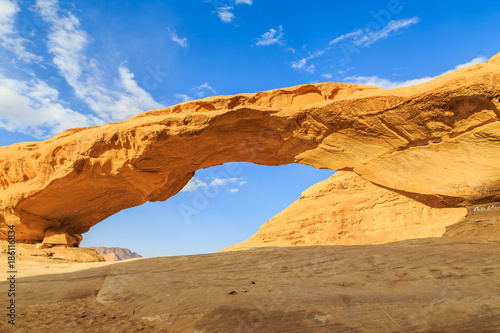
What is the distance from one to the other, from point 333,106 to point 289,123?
1479mm

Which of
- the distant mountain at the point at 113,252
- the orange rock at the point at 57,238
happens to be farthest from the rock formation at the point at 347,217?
the distant mountain at the point at 113,252

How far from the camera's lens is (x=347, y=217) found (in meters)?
25.2

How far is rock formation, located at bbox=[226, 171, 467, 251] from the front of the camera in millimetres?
21906

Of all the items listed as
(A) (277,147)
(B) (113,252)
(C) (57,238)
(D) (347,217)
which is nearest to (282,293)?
(A) (277,147)

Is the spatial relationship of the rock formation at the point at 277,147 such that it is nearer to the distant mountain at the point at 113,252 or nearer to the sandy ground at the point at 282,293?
the sandy ground at the point at 282,293

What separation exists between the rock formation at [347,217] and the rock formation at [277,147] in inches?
480

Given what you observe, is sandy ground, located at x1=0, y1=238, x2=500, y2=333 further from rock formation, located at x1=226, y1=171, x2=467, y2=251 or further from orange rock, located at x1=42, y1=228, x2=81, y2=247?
rock formation, located at x1=226, y1=171, x2=467, y2=251

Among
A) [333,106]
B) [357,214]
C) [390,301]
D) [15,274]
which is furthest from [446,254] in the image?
[357,214]

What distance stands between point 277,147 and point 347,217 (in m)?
16.5

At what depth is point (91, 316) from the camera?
358cm

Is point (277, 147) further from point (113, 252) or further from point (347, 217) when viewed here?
point (113, 252)

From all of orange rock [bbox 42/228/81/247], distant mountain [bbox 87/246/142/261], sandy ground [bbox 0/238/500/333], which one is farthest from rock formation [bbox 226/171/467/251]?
distant mountain [bbox 87/246/142/261]

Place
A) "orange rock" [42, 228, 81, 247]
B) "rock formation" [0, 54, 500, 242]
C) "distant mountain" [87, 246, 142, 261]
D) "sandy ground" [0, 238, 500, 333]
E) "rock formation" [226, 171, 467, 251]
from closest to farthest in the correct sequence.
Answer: "sandy ground" [0, 238, 500, 333] → "rock formation" [0, 54, 500, 242] → "orange rock" [42, 228, 81, 247] → "rock formation" [226, 171, 467, 251] → "distant mountain" [87, 246, 142, 261]

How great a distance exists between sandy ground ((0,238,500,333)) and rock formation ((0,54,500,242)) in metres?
3.64
